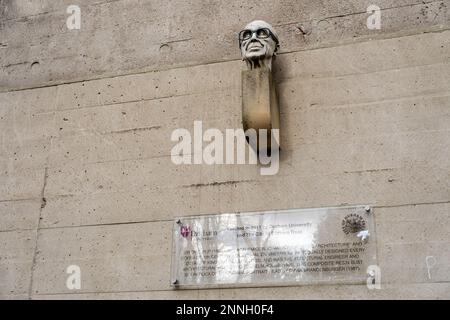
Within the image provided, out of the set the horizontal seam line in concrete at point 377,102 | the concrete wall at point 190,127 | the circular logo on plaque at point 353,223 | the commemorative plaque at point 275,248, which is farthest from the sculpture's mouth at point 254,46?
the circular logo on plaque at point 353,223

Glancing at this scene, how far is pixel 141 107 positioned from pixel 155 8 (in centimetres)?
100

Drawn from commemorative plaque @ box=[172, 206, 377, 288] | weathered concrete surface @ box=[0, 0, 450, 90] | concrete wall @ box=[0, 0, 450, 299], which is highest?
weathered concrete surface @ box=[0, 0, 450, 90]

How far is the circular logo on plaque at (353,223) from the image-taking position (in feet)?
13.5

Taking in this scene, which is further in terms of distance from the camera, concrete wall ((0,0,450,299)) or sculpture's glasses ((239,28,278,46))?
sculpture's glasses ((239,28,278,46))

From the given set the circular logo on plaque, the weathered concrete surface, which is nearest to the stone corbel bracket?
the weathered concrete surface

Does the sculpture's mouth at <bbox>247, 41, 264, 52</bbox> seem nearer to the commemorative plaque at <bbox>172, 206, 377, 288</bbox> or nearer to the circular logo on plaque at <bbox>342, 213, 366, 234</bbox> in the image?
the commemorative plaque at <bbox>172, 206, 377, 288</bbox>

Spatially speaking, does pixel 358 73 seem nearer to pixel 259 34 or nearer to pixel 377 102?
pixel 377 102

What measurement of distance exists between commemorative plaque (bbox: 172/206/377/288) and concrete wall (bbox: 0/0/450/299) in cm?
8

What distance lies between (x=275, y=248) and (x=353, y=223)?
0.56 meters

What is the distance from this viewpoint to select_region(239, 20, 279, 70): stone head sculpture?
451cm

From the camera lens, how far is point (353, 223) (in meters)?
4.13
